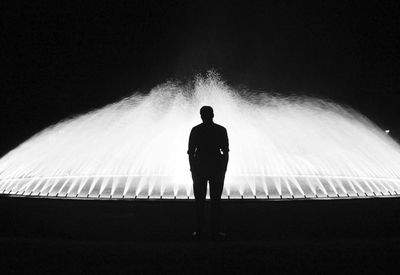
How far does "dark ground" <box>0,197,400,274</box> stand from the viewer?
5.01 meters

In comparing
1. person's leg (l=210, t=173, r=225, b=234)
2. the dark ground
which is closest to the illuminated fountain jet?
the dark ground

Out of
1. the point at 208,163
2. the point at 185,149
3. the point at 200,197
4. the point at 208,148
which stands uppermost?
the point at 185,149

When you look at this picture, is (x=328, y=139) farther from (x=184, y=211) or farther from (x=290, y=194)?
(x=184, y=211)

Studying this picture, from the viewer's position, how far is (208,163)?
21.6 feet

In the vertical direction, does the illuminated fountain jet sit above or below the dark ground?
above

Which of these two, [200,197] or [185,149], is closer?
[200,197]

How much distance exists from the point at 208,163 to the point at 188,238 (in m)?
1.13

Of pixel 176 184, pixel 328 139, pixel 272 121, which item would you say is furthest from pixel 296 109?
pixel 176 184

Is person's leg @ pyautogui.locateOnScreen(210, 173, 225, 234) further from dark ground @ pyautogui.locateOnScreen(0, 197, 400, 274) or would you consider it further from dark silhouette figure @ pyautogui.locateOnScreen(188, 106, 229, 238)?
dark ground @ pyautogui.locateOnScreen(0, 197, 400, 274)

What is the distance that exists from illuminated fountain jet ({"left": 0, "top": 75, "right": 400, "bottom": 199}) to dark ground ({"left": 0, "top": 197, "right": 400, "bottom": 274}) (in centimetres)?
191

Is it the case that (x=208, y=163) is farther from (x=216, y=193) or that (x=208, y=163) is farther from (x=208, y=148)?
(x=216, y=193)

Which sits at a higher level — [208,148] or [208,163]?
[208,148]

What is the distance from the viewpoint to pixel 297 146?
1345 centimetres

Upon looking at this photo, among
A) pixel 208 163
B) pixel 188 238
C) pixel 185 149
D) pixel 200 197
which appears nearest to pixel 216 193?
pixel 200 197
